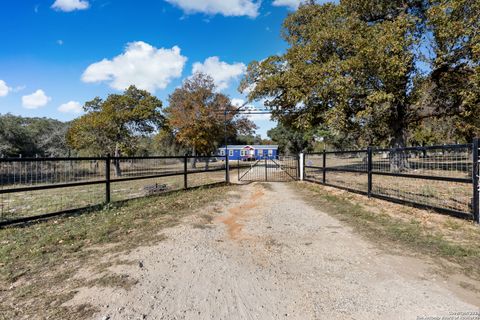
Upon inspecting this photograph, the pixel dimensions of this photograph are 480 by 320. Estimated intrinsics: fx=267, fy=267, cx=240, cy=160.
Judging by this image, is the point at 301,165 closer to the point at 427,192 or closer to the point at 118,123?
the point at 427,192

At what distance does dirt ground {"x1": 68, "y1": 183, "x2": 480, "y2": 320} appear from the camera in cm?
242

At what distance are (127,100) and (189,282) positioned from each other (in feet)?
68.0

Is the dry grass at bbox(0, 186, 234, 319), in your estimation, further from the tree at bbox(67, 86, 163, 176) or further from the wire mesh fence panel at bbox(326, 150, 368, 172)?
the tree at bbox(67, 86, 163, 176)

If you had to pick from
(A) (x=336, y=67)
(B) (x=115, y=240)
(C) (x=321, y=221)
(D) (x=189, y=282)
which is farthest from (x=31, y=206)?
(A) (x=336, y=67)

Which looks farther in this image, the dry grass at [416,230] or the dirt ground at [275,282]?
the dry grass at [416,230]

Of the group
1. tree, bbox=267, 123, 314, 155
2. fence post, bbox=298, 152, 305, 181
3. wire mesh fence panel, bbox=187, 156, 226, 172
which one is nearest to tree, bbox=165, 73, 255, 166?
wire mesh fence panel, bbox=187, 156, 226, 172

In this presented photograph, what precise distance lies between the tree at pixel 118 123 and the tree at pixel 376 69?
30.2ft

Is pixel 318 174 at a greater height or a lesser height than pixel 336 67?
lesser

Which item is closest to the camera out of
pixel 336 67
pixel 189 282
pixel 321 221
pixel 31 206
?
pixel 189 282

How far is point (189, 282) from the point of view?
298cm

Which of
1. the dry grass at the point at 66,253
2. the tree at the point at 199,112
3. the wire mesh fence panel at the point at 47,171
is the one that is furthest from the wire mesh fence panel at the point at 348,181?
the tree at the point at 199,112

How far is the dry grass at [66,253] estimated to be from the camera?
2.57 m

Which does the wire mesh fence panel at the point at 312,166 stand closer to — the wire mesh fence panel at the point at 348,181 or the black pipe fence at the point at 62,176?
the wire mesh fence panel at the point at 348,181

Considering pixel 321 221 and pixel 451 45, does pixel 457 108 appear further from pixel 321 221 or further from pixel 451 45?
pixel 321 221
